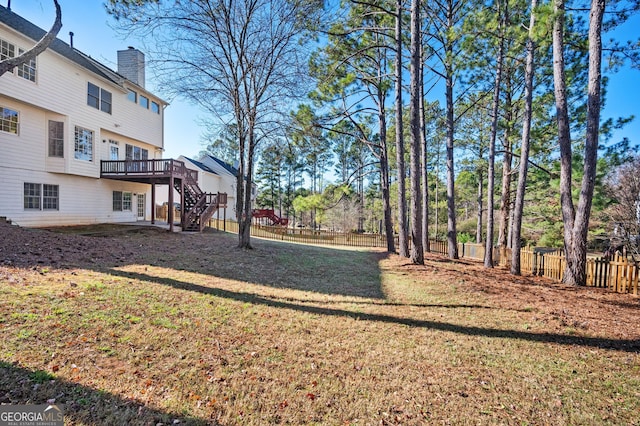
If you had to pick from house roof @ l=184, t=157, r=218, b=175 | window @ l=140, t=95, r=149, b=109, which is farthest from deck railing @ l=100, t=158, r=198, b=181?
house roof @ l=184, t=157, r=218, b=175

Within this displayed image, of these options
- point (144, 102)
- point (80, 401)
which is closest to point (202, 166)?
point (144, 102)

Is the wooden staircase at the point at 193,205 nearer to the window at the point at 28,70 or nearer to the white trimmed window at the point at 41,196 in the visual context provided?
the white trimmed window at the point at 41,196

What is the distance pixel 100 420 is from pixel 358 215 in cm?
2895

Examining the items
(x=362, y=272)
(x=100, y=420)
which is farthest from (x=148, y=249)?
(x=100, y=420)

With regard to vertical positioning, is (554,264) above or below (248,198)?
below

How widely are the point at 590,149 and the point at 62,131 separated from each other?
19358 millimetres

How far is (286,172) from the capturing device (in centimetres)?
4047

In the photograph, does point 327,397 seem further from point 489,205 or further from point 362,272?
point 489,205

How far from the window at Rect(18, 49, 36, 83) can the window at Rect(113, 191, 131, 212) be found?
6216 mm

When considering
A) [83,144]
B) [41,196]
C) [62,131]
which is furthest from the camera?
[83,144]

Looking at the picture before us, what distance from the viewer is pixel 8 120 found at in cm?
1091

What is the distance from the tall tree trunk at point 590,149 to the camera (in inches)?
288

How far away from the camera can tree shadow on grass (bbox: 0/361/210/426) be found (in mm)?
2250

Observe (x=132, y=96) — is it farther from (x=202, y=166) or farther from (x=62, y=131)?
(x=202, y=166)
